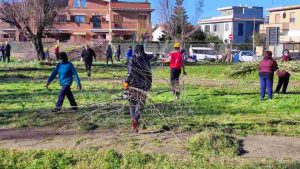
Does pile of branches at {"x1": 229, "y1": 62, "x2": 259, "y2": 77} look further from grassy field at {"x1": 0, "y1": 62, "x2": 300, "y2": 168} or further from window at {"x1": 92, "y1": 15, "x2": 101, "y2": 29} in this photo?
window at {"x1": 92, "y1": 15, "x2": 101, "y2": 29}

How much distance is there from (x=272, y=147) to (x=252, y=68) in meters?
10.3

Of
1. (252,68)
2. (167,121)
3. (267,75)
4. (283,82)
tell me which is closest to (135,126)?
(167,121)

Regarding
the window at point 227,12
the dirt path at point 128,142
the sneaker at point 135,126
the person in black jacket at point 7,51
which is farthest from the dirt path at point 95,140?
the window at point 227,12

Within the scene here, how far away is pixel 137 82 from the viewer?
970 cm

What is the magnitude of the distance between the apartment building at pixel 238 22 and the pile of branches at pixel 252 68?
69.1 meters

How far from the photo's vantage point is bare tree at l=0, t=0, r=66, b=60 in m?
37.2

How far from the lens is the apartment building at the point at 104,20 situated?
2825 inches

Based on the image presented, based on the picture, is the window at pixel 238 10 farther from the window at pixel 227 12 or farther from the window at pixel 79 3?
the window at pixel 79 3

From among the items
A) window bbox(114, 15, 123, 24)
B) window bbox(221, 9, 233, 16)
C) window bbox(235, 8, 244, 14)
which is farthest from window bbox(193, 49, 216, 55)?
window bbox(235, 8, 244, 14)

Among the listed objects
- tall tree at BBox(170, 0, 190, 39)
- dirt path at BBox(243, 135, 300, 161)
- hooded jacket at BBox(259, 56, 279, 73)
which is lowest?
dirt path at BBox(243, 135, 300, 161)

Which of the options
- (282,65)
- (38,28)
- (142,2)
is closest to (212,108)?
(282,65)

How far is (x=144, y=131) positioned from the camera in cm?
977

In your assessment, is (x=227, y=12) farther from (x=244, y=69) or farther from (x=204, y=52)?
(x=244, y=69)

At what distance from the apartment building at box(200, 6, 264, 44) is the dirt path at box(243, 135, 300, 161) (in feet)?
260
